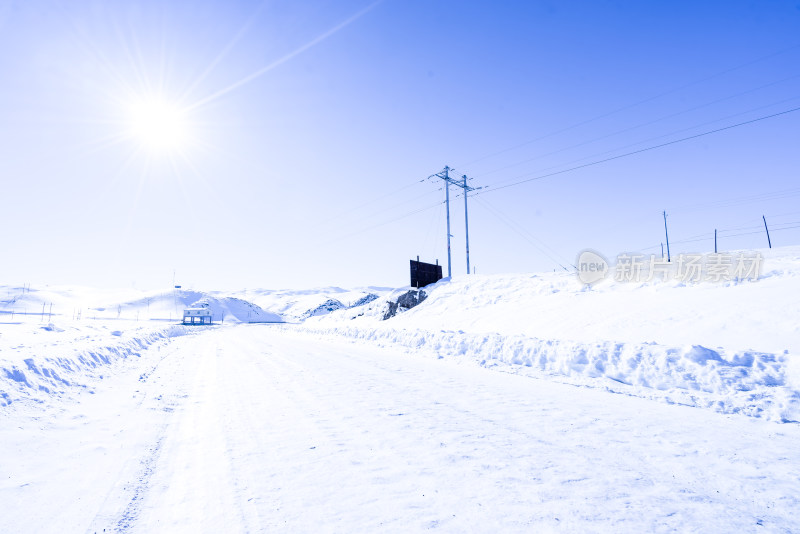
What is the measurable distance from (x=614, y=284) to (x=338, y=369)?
15925 mm

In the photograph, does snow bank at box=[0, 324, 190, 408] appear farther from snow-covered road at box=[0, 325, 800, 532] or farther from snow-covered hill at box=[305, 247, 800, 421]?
snow-covered hill at box=[305, 247, 800, 421]

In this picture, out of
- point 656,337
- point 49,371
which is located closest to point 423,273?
point 656,337

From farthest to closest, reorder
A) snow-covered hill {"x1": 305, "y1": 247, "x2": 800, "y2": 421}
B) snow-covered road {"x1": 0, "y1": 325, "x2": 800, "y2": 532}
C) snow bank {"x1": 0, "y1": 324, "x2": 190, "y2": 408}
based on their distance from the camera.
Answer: snow-covered hill {"x1": 305, "y1": 247, "x2": 800, "y2": 421}
snow bank {"x1": 0, "y1": 324, "x2": 190, "y2": 408}
snow-covered road {"x1": 0, "y1": 325, "x2": 800, "y2": 532}

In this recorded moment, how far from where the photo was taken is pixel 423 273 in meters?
35.8

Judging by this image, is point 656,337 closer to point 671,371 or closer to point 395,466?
point 671,371

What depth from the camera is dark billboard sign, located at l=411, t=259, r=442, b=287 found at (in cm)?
3506

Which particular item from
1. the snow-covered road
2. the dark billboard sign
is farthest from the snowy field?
the dark billboard sign

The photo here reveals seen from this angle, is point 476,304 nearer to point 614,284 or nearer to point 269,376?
point 614,284

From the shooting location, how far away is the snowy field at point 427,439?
126 inches

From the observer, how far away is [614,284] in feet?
64.9

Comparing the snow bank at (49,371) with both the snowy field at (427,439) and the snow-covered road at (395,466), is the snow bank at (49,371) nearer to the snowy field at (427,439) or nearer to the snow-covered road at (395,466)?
the snowy field at (427,439)

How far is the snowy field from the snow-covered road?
0.03 meters

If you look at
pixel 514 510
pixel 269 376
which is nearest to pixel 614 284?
pixel 269 376

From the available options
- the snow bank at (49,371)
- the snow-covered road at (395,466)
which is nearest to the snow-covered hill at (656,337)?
the snow-covered road at (395,466)
